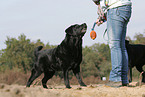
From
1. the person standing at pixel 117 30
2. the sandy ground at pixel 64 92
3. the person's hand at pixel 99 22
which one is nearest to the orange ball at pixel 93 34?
the person's hand at pixel 99 22

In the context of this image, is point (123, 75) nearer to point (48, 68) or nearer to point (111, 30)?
point (111, 30)

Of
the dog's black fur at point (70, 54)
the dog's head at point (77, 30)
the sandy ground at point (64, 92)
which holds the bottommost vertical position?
the sandy ground at point (64, 92)

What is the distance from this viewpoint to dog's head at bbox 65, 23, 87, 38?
588 cm

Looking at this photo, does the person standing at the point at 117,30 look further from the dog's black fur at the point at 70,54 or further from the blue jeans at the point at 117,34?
the dog's black fur at the point at 70,54

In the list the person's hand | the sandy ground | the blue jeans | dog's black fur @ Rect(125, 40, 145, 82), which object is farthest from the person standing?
dog's black fur @ Rect(125, 40, 145, 82)

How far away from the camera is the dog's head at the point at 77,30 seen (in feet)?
19.3

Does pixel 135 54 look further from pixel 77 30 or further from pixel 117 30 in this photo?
pixel 117 30

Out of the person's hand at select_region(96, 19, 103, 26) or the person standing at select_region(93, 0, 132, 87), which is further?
the person's hand at select_region(96, 19, 103, 26)

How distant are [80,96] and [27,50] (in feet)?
59.7

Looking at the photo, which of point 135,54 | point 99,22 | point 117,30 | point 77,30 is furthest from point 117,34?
point 135,54

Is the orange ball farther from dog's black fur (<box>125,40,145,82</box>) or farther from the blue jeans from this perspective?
dog's black fur (<box>125,40,145,82</box>)

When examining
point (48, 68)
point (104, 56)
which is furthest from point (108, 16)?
point (104, 56)

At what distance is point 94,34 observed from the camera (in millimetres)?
5078

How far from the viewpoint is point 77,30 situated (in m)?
5.91
